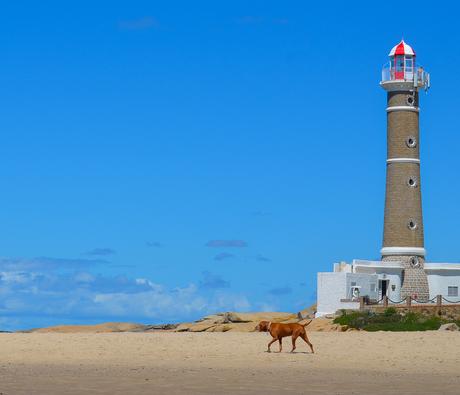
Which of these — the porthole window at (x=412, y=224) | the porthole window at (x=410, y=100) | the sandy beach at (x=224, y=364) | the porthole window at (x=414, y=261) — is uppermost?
the porthole window at (x=410, y=100)

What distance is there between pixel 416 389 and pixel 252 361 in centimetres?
728

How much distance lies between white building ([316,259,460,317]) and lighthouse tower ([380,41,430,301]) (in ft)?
1.78

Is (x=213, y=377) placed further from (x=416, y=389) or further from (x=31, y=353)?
(x=31, y=353)

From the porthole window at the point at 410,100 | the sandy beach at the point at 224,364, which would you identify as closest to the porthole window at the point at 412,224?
the porthole window at the point at 410,100

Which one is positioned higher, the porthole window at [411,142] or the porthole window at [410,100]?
the porthole window at [410,100]

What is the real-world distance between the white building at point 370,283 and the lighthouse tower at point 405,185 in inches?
21.3

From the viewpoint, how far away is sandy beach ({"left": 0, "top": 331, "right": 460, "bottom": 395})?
18812 mm

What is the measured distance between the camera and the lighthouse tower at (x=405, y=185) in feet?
174

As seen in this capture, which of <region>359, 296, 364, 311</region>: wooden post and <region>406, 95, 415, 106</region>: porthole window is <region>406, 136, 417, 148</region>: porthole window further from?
<region>359, 296, 364, 311</region>: wooden post

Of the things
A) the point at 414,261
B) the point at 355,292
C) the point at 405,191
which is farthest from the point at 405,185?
the point at 355,292

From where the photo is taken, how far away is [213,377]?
20.9 metres

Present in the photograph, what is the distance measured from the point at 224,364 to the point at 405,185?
3017 cm

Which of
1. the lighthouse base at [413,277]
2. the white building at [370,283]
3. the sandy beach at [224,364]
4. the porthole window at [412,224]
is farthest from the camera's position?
the lighthouse base at [413,277]

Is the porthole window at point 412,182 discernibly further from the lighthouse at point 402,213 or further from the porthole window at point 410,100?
the porthole window at point 410,100
